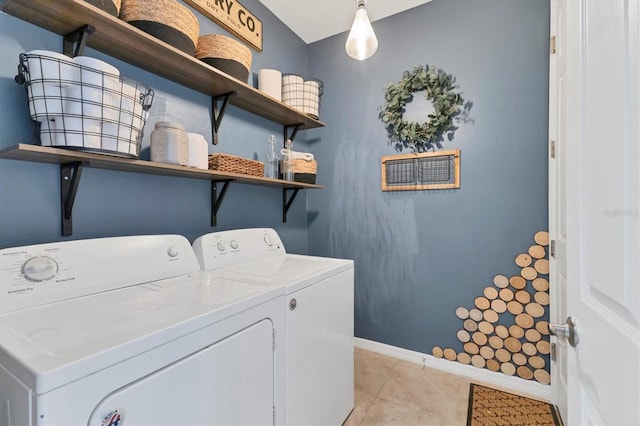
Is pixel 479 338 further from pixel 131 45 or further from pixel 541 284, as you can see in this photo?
pixel 131 45

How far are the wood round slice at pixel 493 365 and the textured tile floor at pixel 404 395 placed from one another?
7.4 inches

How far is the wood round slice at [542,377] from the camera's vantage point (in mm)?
1858

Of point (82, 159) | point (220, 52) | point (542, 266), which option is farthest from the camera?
point (542, 266)

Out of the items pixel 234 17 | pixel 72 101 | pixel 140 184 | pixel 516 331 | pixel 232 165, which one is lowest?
pixel 516 331

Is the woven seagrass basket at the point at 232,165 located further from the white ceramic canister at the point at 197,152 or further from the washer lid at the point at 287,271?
the washer lid at the point at 287,271

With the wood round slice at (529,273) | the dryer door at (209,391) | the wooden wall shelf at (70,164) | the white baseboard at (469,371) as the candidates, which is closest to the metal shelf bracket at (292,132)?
the wooden wall shelf at (70,164)

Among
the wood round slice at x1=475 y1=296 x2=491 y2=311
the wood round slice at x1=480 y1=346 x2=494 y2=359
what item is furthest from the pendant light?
the wood round slice at x1=480 y1=346 x2=494 y2=359

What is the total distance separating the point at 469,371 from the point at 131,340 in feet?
7.28

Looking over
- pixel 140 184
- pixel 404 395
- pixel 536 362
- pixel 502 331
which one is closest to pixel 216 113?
pixel 140 184

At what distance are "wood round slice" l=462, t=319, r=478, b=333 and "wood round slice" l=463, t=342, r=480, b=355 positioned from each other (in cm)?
10

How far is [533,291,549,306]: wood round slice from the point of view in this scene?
1.85 m

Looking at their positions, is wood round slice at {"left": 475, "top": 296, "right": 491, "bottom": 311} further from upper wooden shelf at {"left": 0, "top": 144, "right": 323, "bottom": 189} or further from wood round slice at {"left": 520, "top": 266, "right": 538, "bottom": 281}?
upper wooden shelf at {"left": 0, "top": 144, "right": 323, "bottom": 189}

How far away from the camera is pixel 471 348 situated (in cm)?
208

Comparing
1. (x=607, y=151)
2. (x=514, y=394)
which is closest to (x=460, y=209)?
(x=514, y=394)
